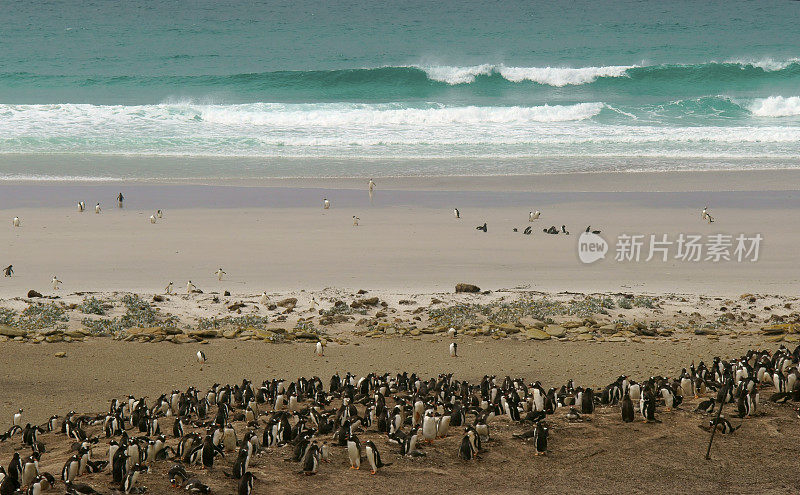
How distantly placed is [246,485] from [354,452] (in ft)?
3.75

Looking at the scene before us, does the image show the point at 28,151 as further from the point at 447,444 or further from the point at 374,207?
the point at 447,444

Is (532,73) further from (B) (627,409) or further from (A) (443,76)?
(B) (627,409)

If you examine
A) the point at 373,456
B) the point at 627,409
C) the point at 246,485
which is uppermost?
the point at 627,409

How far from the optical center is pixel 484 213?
2150 cm

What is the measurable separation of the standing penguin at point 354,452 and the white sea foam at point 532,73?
43.4 m

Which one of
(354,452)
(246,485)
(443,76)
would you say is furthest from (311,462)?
(443,76)

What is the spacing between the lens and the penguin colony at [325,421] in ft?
26.4

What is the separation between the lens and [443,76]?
167ft

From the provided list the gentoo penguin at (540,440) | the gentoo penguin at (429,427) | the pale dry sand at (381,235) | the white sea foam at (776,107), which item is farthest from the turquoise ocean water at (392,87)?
the gentoo penguin at (540,440)

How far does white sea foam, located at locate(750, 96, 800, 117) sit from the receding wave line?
7.68 metres

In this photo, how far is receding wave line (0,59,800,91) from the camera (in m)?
48.4

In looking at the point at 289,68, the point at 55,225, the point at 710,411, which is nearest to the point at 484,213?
the point at 55,225
